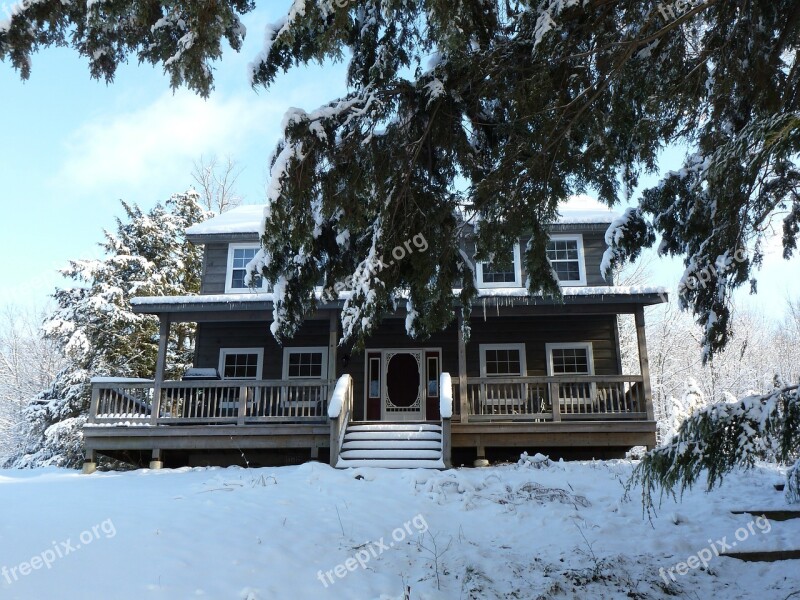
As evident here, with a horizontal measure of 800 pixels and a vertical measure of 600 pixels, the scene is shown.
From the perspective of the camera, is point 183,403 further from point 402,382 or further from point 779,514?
point 779,514

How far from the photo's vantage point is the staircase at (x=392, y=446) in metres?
11.2

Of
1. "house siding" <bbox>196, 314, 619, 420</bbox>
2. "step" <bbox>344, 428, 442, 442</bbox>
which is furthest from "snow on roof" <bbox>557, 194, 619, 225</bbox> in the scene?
"step" <bbox>344, 428, 442, 442</bbox>

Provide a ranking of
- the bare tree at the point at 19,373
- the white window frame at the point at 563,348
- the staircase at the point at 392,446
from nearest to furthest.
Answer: the staircase at the point at 392,446 < the white window frame at the point at 563,348 < the bare tree at the point at 19,373

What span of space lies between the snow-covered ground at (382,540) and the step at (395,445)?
2248 millimetres

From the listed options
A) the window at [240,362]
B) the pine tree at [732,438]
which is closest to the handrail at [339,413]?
the window at [240,362]

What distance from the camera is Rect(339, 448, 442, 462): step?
1138 cm

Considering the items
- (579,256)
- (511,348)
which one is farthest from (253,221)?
(579,256)

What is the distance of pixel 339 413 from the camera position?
11891 millimetres

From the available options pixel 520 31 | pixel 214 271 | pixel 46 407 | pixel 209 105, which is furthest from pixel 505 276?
pixel 46 407

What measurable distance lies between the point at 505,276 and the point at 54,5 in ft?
40.5

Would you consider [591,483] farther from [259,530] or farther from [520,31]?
[520,31]

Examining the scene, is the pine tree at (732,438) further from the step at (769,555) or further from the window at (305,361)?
the window at (305,361)
